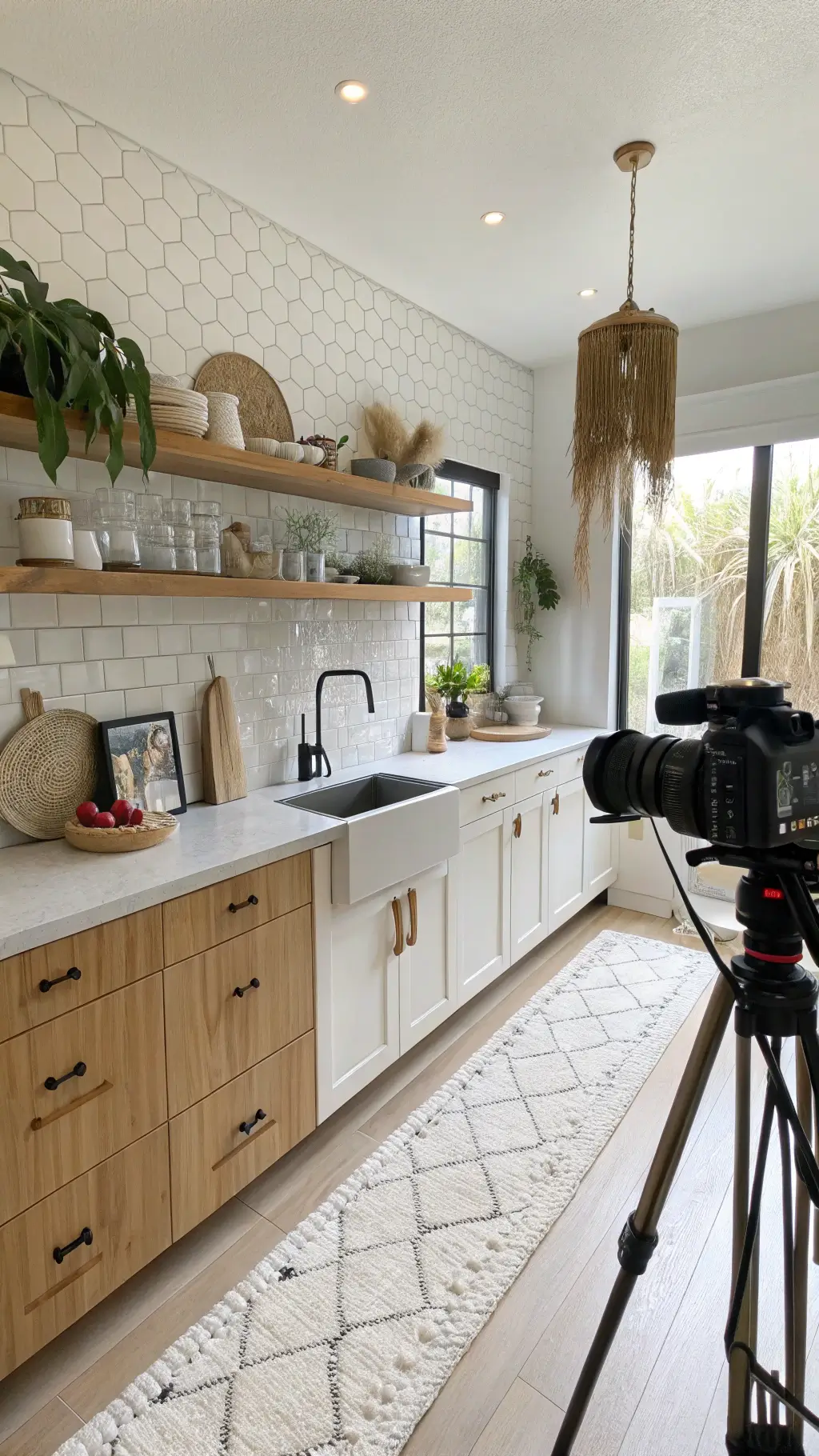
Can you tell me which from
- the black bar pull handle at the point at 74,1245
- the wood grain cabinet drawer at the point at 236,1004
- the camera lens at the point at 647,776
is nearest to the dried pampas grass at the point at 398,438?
the wood grain cabinet drawer at the point at 236,1004

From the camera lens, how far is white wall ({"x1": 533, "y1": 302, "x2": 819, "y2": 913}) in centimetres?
296

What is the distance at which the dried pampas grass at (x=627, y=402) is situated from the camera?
6.51 ft

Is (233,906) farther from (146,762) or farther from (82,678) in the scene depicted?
(82,678)

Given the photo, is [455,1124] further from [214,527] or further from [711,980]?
[214,527]

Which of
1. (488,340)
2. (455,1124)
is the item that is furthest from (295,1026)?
(488,340)

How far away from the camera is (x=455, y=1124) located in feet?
6.75

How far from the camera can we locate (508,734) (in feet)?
10.5

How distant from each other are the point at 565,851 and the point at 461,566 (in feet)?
4.30

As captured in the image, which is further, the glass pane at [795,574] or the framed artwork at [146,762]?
the glass pane at [795,574]

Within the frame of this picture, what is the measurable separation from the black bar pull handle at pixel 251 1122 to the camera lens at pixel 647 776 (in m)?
1.18

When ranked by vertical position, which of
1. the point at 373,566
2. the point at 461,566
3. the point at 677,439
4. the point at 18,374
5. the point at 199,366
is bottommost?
the point at 373,566

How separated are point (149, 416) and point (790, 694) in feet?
8.95

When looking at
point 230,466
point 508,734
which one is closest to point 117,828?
point 230,466

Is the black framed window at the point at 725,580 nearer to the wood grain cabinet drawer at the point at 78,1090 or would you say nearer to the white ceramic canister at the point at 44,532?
the white ceramic canister at the point at 44,532
